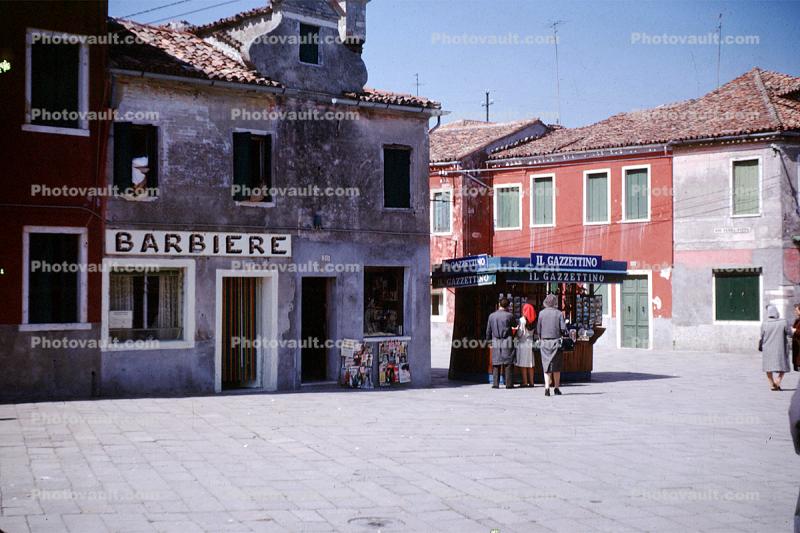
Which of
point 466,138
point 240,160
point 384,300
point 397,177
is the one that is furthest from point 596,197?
Result: point 240,160

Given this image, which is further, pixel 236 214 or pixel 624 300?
pixel 624 300

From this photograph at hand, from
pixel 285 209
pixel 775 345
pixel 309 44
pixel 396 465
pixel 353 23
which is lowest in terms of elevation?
pixel 396 465

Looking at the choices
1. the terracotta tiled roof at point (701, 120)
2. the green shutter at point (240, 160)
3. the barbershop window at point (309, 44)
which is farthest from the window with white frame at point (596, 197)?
the green shutter at point (240, 160)

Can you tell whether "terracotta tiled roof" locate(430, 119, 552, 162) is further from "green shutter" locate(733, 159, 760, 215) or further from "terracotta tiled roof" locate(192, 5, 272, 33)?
"terracotta tiled roof" locate(192, 5, 272, 33)

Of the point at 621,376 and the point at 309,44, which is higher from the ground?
the point at 309,44

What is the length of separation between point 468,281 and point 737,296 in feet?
44.0

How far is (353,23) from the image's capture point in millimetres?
20969

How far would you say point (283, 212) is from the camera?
64.1 feet

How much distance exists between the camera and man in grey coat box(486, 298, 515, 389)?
19703 mm

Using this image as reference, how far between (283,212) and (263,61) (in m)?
3.09

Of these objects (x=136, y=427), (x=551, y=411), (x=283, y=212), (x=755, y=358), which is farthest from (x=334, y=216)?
(x=755, y=358)

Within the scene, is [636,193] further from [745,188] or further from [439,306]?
[439,306]

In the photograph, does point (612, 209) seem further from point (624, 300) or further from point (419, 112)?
point (419, 112)

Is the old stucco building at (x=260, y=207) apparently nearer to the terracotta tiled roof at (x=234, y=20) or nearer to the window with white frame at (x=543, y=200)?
the terracotta tiled roof at (x=234, y=20)
